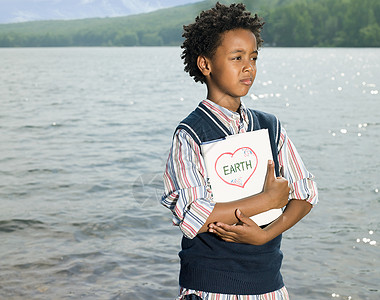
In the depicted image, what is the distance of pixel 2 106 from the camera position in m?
25.2

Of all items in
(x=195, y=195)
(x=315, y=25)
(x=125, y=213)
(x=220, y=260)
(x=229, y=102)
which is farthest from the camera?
(x=315, y=25)

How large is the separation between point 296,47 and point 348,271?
429 ft

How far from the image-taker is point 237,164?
2.25m

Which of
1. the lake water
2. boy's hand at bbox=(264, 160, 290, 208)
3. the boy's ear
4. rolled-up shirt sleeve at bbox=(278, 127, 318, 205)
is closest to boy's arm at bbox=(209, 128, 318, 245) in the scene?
rolled-up shirt sleeve at bbox=(278, 127, 318, 205)

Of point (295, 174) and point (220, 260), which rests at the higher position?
point (295, 174)

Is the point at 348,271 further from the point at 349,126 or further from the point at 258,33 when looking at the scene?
the point at 349,126

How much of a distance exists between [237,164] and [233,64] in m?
0.42

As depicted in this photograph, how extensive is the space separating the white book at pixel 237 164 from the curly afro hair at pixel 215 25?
16.4 inches

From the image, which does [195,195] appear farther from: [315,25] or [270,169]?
[315,25]

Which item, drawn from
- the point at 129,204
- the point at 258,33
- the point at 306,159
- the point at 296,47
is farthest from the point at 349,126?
the point at 296,47

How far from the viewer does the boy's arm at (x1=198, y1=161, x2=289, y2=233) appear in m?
2.21

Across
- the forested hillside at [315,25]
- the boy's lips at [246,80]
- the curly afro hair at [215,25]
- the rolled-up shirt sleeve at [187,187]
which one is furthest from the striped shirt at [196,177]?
the forested hillside at [315,25]

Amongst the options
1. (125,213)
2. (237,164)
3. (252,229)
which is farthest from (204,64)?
(125,213)

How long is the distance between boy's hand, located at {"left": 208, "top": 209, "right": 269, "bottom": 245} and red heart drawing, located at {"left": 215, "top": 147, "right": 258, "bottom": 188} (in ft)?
0.41
